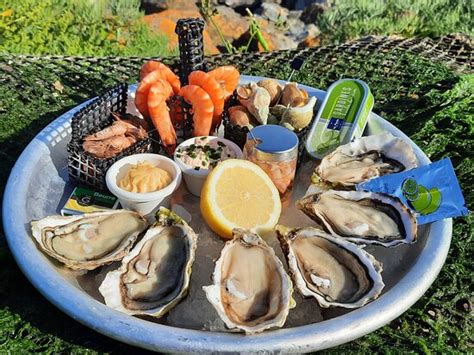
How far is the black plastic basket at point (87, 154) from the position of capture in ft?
6.59

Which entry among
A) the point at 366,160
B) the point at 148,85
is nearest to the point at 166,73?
the point at 148,85

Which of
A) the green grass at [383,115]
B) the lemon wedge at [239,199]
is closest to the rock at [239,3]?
the green grass at [383,115]

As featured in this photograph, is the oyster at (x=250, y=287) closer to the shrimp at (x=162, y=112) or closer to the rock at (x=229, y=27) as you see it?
the shrimp at (x=162, y=112)

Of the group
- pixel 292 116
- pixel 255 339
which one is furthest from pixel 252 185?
pixel 255 339

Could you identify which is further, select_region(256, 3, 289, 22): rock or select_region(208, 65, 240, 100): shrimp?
select_region(256, 3, 289, 22): rock

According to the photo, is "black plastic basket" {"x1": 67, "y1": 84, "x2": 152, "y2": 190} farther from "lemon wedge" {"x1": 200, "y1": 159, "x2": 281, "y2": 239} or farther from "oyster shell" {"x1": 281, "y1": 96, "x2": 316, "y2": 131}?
"oyster shell" {"x1": 281, "y1": 96, "x2": 316, "y2": 131}

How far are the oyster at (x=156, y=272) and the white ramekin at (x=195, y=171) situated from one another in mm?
279

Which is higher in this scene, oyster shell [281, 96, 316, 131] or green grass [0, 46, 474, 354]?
oyster shell [281, 96, 316, 131]

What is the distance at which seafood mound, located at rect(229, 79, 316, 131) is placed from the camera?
6.99 feet

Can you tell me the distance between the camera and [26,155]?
2.08 m

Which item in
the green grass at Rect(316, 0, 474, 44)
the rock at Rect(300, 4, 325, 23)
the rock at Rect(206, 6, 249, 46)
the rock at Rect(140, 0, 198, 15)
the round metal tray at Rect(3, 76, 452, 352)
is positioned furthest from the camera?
the rock at Rect(300, 4, 325, 23)

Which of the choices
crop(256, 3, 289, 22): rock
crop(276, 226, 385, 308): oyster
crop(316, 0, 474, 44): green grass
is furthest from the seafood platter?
crop(256, 3, 289, 22): rock

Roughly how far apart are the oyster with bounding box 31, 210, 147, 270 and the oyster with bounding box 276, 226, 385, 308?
1.51ft

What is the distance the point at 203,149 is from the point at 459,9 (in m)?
3.51
